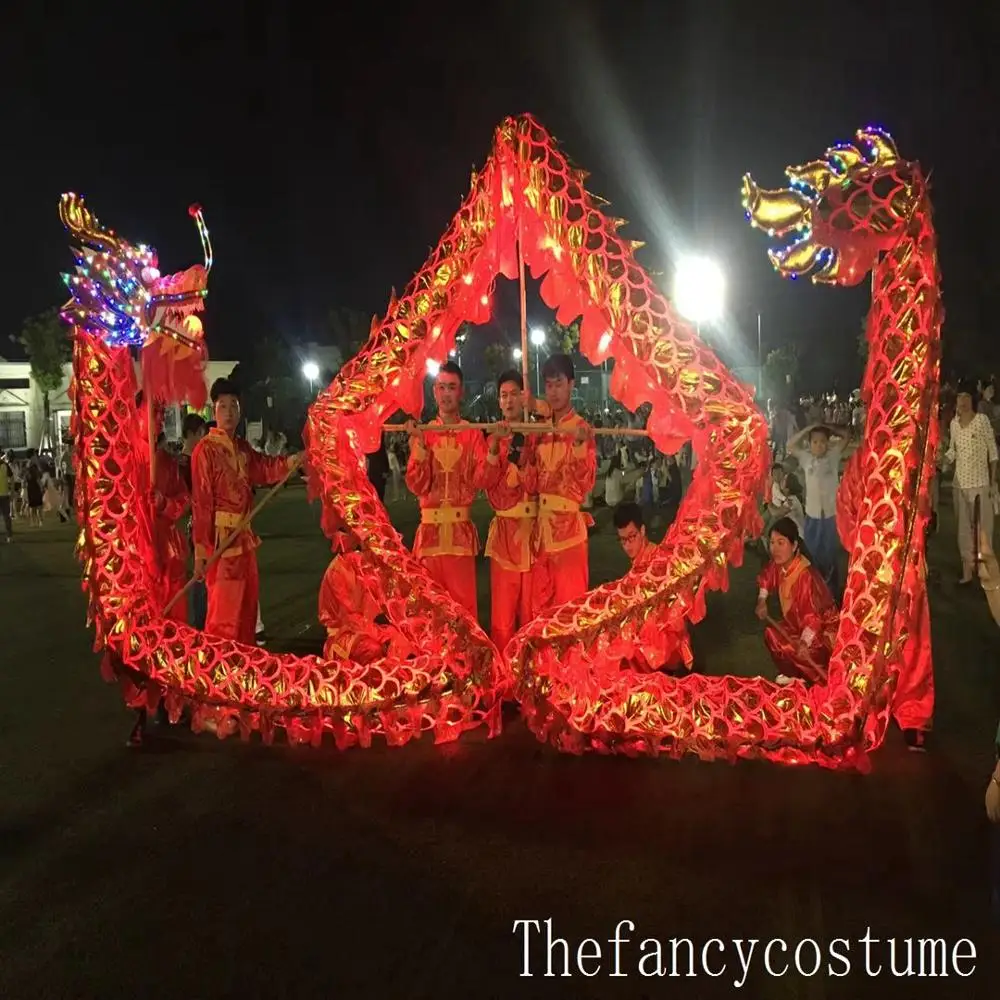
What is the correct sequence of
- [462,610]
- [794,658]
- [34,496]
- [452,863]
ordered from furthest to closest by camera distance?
[34,496], [794,658], [462,610], [452,863]

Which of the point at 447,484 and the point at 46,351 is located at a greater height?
the point at 46,351

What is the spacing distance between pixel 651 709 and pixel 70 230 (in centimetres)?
351

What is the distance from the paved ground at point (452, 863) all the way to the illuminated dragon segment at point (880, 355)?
512 mm

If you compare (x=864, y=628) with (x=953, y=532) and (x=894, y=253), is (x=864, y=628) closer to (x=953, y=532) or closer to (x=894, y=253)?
(x=894, y=253)

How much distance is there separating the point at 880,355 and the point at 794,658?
1644 mm

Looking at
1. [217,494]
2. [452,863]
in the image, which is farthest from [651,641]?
[217,494]

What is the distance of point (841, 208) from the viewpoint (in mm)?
3363

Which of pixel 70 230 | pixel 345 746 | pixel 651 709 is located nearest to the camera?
pixel 651 709

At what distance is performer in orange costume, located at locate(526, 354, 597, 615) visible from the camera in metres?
4.51

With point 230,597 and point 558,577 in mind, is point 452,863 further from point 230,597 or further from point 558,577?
point 230,597

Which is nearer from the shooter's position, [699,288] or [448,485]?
[448,485]

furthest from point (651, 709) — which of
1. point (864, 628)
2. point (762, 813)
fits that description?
point (864, 628)

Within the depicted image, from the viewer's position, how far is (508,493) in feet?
15.0

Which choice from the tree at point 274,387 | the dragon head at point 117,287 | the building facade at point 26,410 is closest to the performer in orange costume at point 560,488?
the dragon head at point 117,287
